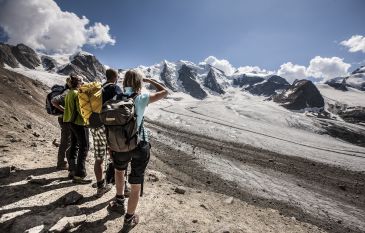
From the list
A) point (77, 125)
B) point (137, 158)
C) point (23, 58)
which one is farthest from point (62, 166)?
point (23, 58)

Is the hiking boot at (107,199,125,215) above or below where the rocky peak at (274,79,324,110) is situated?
below

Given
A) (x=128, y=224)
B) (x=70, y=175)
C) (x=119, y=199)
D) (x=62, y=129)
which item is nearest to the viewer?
(x=128, y=224)

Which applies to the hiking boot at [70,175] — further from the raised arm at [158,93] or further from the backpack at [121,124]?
the raised arm at [158,93]

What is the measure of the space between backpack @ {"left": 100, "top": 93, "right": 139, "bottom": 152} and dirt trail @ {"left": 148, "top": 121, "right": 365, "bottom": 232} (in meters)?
6.41

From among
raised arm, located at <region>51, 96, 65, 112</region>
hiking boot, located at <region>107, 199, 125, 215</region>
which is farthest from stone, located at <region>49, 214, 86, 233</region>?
raised arm, located at <region>51, 96, 65, 112</region>

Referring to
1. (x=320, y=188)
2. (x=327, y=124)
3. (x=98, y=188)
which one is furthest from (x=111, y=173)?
(x=327, y=124)

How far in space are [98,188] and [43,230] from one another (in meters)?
1.55

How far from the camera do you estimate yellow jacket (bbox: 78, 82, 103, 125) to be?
4660 millimetres

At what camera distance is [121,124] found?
4.00 m

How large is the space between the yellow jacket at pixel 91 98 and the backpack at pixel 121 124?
24.9 inches

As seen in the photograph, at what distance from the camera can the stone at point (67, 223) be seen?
13.7 ft

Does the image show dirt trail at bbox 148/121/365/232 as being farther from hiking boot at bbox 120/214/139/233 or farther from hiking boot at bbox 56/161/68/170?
hiking boot at bbox 120/214/139/233

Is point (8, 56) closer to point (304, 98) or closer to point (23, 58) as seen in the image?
point (23, 58)

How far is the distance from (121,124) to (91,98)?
0.99 m
